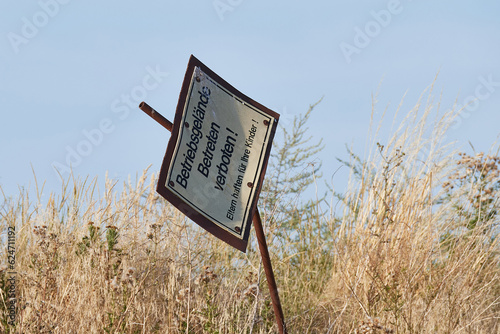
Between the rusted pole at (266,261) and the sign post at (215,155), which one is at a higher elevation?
the sign post at (215,155)

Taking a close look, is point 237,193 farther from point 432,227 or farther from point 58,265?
point 432,227

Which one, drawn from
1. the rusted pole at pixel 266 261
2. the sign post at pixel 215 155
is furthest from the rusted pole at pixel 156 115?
the rusted pole at pixel 266 261

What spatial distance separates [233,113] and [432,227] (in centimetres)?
309

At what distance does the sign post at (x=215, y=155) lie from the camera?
3.00 meters

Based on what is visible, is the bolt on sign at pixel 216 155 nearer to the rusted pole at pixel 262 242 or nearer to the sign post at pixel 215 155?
the sign post at pixel 215 155

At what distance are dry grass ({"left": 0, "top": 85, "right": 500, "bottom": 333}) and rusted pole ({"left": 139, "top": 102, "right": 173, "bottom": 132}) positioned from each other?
2.89ft

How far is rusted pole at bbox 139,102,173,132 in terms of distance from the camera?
3.10 meters

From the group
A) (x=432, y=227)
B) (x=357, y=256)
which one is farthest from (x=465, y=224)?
(x=357, y=256)

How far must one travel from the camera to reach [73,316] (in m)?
3.96

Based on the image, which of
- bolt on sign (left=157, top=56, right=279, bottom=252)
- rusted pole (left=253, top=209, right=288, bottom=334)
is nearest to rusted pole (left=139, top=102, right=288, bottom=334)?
rusted pole (left=253, top=209, right=288, bottom=334)

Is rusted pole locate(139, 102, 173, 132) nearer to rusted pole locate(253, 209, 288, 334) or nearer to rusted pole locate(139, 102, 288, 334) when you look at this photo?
rusted pole locate(139, 102, 288, 334)

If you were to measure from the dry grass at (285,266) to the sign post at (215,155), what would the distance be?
0.61 meters

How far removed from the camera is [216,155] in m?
3.11

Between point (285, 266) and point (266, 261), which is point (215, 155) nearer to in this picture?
point (266, 261)
